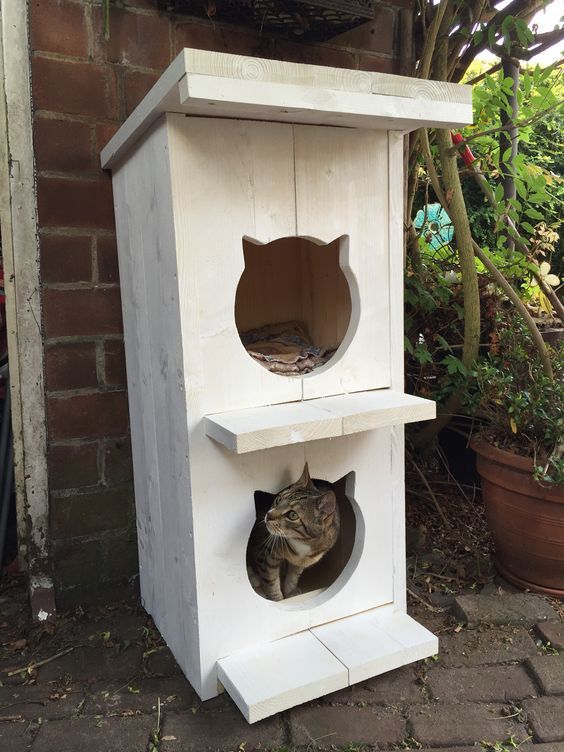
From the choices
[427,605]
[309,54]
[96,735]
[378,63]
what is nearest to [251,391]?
[96,735]

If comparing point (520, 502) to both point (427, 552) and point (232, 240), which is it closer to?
point (427, 552)

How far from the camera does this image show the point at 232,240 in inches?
55.9

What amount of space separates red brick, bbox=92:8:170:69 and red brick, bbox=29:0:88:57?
0.14ft

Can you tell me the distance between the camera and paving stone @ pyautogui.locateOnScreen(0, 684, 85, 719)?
59.7 inches

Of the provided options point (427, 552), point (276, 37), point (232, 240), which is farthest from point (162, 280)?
point (427, 552)

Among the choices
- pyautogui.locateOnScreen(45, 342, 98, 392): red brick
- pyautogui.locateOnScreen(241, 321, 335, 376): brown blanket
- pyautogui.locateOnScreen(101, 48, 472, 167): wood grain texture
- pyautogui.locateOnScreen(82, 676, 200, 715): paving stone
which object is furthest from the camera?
pyautogui.locateOnScreen(45, 342, 98, 392): red brick

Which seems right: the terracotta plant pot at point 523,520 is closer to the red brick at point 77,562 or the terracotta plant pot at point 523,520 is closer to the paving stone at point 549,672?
the paving stone at point 549,672

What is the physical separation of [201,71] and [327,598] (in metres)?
1.30

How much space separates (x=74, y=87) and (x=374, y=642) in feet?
5.68

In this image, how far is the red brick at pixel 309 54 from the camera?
200 centimetres

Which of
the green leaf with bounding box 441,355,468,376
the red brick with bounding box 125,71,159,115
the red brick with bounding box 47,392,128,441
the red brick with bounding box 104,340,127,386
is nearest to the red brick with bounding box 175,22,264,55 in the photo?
the red brick with bounding box 125,71,159,115

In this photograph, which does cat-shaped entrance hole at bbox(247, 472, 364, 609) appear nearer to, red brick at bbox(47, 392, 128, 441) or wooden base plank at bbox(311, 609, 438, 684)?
wooden base plank at bbox(311, 609, 438, 684)

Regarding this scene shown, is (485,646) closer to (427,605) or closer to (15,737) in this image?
(427,605)

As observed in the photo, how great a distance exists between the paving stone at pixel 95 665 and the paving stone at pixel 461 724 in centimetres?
74
